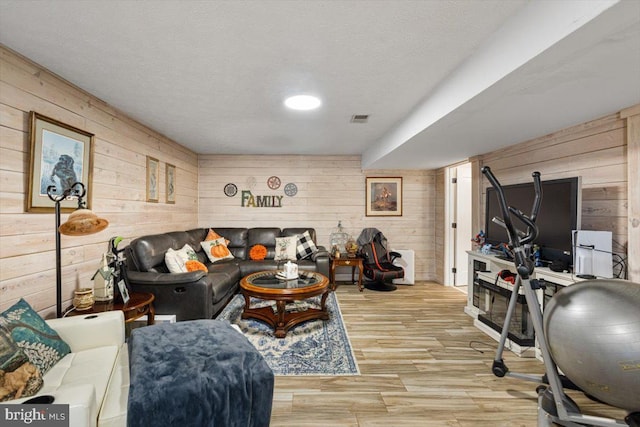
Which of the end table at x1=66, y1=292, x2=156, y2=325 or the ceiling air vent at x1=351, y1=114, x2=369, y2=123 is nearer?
the end table at x1=66, y1=292, x2=156, y2=325

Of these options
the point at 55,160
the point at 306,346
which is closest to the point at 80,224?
the point at 55,160

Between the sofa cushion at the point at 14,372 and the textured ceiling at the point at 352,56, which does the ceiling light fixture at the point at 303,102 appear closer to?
the textured ceiling at the point at 352,56

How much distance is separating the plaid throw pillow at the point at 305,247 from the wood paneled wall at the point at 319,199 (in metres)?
0.53

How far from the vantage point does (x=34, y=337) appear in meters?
1.55

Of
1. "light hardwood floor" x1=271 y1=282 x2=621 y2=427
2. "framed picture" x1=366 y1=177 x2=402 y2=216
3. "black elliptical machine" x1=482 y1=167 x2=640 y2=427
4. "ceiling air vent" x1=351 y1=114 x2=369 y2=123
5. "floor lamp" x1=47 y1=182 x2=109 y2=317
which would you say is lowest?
"light hardwood floor" x1=271 y1=282 x2=621 y2=427

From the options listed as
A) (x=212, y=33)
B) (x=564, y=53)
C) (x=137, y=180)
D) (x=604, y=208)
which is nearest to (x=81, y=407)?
(x=212, y=33)

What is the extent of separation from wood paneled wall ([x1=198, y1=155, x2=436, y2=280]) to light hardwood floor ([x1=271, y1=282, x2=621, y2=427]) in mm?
2296

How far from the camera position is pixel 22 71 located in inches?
76.7

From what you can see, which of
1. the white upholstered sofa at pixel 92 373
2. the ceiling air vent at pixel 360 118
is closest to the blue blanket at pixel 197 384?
the white upholstered sofa at pixel 92 373

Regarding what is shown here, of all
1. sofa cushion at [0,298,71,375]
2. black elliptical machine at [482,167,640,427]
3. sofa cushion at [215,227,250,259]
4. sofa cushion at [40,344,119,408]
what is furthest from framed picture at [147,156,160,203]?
black elliptical machine at [482,167,640,427]

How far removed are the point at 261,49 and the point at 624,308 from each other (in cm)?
244

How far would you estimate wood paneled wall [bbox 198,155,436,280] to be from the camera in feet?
17.1

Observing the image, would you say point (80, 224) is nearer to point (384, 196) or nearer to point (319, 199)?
point (319, 199)

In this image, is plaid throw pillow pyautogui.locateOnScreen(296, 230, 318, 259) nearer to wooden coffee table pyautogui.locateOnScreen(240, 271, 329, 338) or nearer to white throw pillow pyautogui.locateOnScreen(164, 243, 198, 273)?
wooden coffee table pyautogui.locateOnScreen(240, 271, 329, 338)
